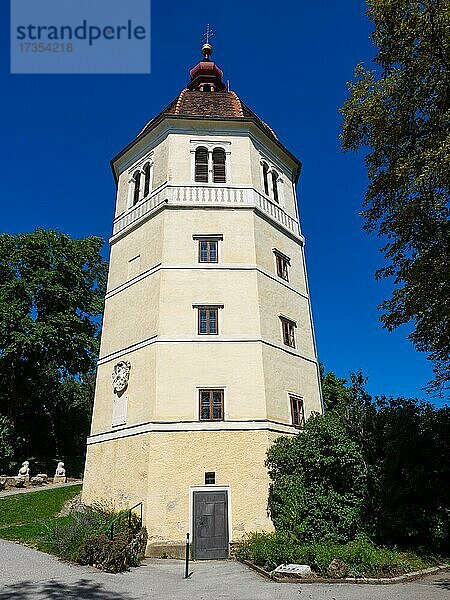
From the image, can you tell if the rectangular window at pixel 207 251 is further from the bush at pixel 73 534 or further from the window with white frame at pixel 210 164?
the bush at pixel 73 534

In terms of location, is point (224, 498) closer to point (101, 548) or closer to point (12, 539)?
point (101, 548)

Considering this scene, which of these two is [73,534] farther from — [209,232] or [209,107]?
[209,107]

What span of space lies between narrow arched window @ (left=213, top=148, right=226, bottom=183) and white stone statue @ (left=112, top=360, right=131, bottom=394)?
30.2 feet

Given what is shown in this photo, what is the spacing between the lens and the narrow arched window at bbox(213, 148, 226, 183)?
74.7ft

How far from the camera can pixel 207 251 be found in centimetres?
2092

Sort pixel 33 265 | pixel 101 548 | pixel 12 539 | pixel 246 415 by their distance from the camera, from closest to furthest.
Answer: pixel 101 548 → pixel 12 539 → pixel 246 415 → pixel 33 265

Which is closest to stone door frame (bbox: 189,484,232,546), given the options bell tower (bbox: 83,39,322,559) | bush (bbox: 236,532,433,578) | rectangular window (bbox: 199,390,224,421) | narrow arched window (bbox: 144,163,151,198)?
bell tower (bbox: 83,39,322,559)

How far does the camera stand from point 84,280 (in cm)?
3491

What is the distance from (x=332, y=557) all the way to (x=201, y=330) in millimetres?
9264

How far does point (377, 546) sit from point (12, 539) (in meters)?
11.8

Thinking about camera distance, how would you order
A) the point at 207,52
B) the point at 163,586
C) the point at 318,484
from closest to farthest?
the point at 163,586
the point at 318,484
the point at 207,52

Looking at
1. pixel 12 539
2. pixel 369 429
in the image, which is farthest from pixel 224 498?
pixel 12 539

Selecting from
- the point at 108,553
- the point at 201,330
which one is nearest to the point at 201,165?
the point at 201,330

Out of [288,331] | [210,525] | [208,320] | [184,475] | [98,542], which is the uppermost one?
[288,331]
